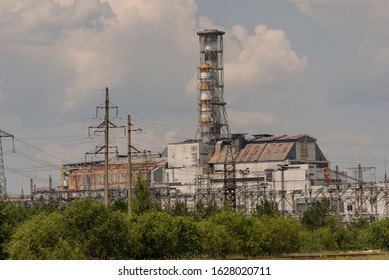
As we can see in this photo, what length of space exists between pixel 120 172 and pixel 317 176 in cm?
2946

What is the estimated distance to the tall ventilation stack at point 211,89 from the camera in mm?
139875

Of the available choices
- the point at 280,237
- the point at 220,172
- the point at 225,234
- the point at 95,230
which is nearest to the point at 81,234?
the point at 95,230

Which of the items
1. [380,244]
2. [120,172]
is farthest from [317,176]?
[380,244]

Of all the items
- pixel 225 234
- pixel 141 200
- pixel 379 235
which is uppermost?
pixel 141 200

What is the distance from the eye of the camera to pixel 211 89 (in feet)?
463

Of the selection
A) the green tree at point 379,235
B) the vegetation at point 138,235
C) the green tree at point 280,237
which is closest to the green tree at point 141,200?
the vegetation at point 138,235

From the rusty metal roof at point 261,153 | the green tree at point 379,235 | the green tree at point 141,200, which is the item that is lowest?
the green tree at point 379,235

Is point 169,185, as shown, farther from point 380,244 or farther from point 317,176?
point 380,244

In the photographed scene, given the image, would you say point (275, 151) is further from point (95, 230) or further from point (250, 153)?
point (95, 230)

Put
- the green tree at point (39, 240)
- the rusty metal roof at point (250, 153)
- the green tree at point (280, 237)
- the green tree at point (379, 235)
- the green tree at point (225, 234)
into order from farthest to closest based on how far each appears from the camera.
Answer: the rusty metal roof at point (250, 153)
the green tree at point (379, 235)
the green tree at point (280, 237)
the green tree at point (225, 234)
the green tree at point (39, 240)

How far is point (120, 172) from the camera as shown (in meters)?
133

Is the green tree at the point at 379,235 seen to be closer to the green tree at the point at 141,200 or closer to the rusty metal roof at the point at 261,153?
the green tree at the point at 141,200

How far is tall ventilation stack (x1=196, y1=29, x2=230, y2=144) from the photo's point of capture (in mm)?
139875
